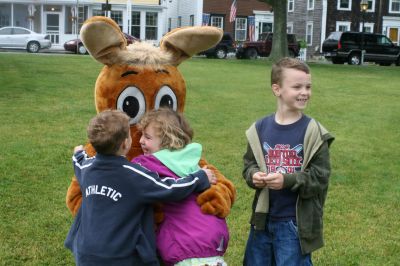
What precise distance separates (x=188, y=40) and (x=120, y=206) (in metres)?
1.26

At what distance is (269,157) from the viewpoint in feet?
11.1

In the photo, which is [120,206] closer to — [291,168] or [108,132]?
[108,132]

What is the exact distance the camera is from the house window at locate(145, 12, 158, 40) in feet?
141

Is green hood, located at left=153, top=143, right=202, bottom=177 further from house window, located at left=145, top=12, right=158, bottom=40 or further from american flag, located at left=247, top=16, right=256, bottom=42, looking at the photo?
american flag, located at left=247, top=16, right=256, bottom=42

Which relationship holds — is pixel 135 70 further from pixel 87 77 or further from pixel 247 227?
pixel 87 77

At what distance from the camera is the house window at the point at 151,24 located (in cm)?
4300

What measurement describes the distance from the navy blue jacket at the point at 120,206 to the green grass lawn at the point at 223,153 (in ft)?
6.50

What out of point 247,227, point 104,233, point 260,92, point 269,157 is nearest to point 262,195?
point 269,157

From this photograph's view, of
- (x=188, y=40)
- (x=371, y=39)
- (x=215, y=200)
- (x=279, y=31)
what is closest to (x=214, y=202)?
(x=215, y=200)

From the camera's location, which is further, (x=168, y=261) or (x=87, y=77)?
(x=87, y=77)

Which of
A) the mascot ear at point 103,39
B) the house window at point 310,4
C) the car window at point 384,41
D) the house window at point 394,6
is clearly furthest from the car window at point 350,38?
the mascot ear at point 103,39

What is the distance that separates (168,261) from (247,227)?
2643mm

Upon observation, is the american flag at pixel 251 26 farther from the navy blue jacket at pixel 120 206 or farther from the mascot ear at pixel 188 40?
the navy blue jacket at pixel 120 206

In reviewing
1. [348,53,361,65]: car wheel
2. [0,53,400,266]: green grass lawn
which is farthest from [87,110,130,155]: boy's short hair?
[348,53,361,65]: car wheel
